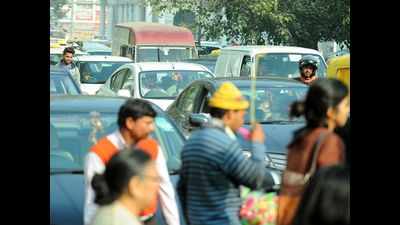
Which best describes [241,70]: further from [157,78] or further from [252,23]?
[252,23]

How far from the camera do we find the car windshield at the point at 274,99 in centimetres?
959

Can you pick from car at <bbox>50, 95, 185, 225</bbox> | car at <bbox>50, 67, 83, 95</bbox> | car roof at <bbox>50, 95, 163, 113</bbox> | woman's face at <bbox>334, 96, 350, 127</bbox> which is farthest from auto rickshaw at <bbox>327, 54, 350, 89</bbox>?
woman's face at <bbox>334, 96, 350, 127</bbox>

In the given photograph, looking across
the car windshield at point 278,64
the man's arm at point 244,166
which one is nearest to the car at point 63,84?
the car windshield at point 278,64

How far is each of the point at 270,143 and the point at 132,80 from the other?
5.54 metres

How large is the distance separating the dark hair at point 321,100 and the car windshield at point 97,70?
15177 millimetres

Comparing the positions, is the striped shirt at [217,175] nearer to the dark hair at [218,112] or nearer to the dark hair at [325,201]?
the dark hair at [218,112]

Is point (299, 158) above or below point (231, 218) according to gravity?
above

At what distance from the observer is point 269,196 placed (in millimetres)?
5109

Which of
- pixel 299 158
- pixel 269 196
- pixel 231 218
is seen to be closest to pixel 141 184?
pixel 299 158

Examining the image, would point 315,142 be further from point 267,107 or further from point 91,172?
point 267,107

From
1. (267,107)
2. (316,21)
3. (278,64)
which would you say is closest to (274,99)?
(267,107)

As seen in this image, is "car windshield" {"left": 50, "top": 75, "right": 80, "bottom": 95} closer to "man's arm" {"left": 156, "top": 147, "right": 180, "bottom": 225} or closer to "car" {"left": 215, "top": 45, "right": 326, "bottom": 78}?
"man's arm" {"left": 156, "top": 147, "right": 180, "bottom": 225}

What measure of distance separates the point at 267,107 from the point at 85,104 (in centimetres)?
332

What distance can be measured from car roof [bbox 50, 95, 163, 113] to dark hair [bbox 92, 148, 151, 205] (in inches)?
103
